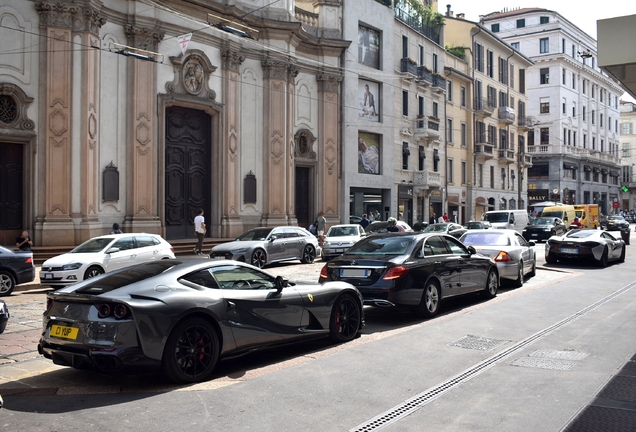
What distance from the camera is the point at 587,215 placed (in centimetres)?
4541

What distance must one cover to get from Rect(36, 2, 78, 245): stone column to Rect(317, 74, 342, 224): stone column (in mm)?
14824

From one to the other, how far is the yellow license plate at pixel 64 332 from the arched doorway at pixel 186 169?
67.9 feet

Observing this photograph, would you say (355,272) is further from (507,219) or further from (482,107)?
(482,107)

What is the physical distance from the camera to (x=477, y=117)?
2072 inches

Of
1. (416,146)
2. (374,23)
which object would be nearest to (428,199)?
(416,146)

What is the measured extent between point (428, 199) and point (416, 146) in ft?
13.0

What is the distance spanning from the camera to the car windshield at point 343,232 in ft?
83.4

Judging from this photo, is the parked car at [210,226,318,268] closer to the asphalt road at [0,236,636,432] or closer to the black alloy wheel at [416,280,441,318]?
the black alloy wheel at [416,280,441,318]

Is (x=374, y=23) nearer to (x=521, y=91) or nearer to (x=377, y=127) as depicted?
(x=377, y=127)

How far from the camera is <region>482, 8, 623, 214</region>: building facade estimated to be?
72.6 m

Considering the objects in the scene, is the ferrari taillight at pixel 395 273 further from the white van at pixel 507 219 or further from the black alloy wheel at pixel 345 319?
the white van at pixel 507 219

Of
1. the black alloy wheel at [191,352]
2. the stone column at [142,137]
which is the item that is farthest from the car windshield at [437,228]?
the black alloy wheel at [191,352]

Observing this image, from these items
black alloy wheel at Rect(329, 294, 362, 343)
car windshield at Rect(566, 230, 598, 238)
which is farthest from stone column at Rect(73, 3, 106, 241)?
car windshield at Rect(566, 230, 598, 238)

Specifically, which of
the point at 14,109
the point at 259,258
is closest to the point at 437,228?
the point at 259,258
